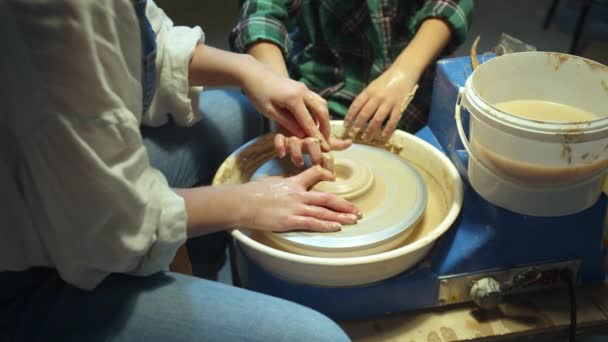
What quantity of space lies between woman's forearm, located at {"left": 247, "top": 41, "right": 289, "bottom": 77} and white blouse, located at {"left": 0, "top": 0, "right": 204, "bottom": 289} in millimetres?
553

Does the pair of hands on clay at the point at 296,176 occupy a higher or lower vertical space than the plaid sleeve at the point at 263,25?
lower

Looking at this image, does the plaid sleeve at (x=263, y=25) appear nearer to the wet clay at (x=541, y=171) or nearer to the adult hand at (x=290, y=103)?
the adult hand at (x=290, y=103)

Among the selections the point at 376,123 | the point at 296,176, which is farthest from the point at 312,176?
the point at 376,123

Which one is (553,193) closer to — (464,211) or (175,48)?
(464,211)

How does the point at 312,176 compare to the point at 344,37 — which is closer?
the point at 312,176

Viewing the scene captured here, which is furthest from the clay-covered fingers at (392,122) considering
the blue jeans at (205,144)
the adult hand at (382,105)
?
the blue jeans at (205,144)

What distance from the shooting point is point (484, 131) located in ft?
2.77

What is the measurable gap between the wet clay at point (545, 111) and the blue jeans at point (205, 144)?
0.60 m

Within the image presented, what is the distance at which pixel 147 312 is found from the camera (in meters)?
0.75

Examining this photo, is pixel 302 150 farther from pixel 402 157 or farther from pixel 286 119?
pixel 402 157

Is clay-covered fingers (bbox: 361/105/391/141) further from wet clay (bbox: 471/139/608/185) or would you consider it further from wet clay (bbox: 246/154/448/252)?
wet clay (bbox: 471/139/608/185)

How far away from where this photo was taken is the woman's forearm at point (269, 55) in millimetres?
1215

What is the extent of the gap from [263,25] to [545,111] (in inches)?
26.6

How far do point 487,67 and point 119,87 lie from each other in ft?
2.03
